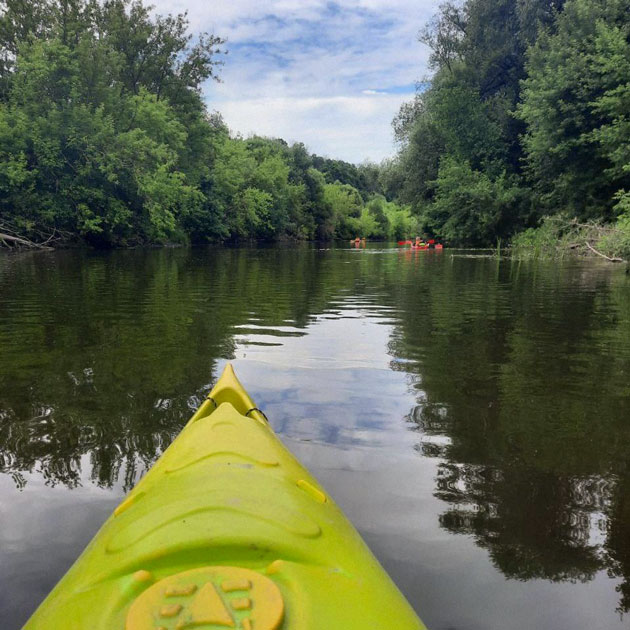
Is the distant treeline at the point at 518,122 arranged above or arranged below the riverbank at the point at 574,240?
above

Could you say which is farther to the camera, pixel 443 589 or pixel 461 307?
pixel 461 307

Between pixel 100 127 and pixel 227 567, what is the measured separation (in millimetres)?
29902

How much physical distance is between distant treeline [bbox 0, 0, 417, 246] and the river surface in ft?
67.8

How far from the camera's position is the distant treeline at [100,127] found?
26.1 m

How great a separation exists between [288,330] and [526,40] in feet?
88.4

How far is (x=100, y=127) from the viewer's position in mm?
27406

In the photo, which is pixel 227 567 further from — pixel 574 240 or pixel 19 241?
pixel 19 241

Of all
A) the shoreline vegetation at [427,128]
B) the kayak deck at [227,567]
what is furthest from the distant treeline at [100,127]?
the kayak deck at [227,567]

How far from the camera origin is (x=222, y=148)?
156 ft

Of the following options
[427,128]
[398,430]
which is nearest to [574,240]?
[427,128]

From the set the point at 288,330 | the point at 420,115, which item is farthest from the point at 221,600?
the point at 420,115

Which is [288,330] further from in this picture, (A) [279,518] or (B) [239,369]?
(A) [279,518]

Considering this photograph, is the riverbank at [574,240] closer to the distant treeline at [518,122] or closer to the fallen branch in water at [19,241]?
the distant treeline at [518,122]

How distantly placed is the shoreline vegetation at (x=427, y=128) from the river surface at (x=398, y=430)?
1472 centimetres
